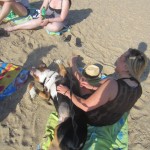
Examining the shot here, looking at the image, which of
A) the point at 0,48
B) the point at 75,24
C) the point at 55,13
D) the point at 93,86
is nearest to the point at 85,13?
the point at 75,24

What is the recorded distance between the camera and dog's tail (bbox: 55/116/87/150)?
11.4 feet

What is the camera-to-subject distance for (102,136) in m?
4.01

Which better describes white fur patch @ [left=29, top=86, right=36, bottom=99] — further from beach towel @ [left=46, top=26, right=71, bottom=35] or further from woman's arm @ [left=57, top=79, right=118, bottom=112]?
beach towel @ [left=46, top=26, right=71, bottom=35]

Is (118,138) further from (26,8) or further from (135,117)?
(26,8)

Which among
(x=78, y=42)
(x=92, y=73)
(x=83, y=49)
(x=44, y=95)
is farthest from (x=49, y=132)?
(x=78, y=42)

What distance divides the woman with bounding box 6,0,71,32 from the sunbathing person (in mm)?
273

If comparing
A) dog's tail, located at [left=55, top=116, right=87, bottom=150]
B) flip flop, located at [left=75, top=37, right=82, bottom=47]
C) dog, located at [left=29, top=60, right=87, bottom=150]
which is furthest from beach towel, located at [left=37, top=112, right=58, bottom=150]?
flip flop, located at [left=75, top=37, right=82, bottom=47]

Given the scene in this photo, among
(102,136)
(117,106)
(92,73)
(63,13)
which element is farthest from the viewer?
(63,13)

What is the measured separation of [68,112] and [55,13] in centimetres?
253

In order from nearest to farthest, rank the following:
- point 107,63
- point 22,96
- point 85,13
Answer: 1. point 22,96
2. point 107,63
3. point 85,13

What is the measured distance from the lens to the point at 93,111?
375cm

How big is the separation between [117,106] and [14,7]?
3023 millimetres

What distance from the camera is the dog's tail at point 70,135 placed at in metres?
3.48

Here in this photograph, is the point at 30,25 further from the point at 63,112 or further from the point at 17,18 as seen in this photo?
the point at 63,112
